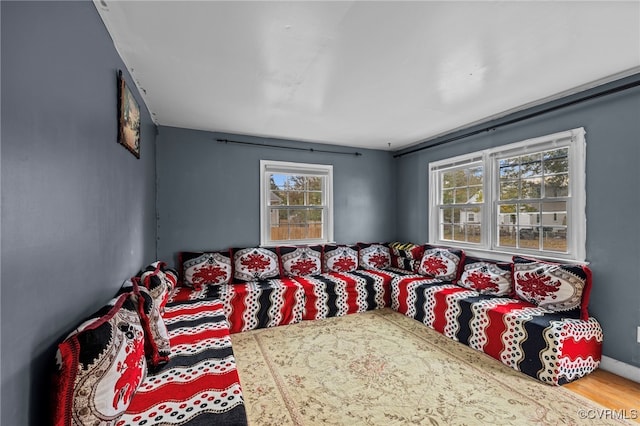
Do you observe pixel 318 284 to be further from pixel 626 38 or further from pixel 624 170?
pixel 626 38

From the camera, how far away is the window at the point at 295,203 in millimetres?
4008

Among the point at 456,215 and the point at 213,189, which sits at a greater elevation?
the point at 213,189

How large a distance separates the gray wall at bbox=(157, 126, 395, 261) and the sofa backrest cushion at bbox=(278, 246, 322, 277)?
0.45 meters

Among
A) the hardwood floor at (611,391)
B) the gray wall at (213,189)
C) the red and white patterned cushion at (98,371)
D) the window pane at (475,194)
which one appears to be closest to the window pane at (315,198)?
the gray wall at (213,189)

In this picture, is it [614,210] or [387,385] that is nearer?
[387,385]

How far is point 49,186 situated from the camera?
3.33 ft

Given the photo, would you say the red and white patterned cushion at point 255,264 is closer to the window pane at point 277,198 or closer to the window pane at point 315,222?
the window pane at point 277,198

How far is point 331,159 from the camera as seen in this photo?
444 centimetres

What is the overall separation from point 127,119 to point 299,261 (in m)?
2.55

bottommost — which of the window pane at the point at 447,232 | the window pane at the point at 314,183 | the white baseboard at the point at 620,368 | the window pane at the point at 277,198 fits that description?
the white baseboard at the point at 620,368

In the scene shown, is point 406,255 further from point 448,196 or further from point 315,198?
point 315,198

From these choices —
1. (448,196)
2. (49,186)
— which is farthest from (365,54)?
(448,196)

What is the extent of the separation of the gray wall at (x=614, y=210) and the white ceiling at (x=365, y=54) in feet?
0.95

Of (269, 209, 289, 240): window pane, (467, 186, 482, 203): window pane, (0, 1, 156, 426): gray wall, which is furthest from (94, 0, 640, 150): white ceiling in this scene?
(269, 209, 289, 240): window pane
